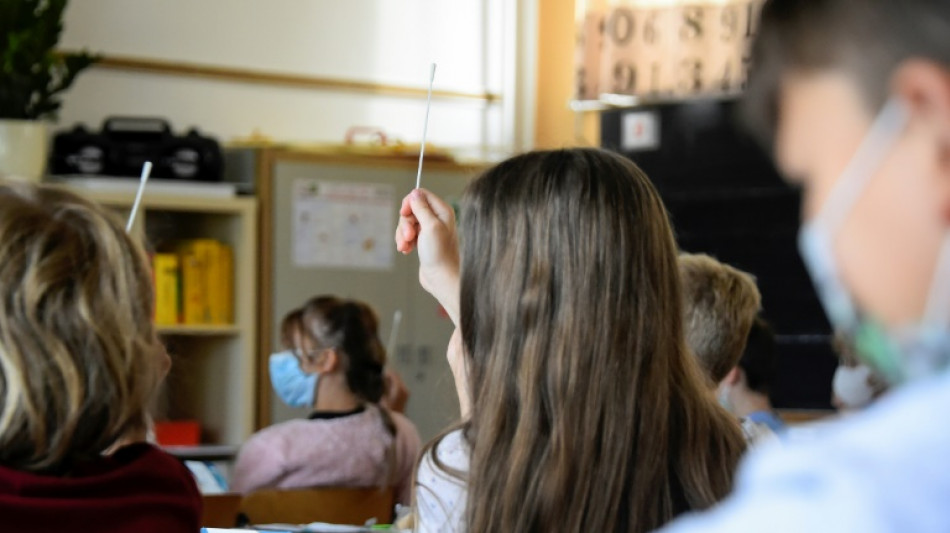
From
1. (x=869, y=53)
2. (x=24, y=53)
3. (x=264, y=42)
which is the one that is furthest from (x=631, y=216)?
(x=264, y=42)

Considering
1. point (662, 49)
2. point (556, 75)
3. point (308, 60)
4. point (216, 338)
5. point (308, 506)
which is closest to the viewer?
point (308, 506)

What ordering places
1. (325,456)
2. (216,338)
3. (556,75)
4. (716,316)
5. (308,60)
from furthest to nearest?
(556,75) → (308,60) → (216,338) → (325,456) → (716,316)

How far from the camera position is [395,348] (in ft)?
17.9

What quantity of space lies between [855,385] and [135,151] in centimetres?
283

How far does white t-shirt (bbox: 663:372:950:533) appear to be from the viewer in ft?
1.65

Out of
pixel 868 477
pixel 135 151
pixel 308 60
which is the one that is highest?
pixel 308 60

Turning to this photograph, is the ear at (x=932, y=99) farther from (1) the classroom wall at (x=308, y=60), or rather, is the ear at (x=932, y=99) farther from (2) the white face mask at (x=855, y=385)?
(1) the classroom wall at (x=308, y=60)

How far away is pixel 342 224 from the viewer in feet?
17.6

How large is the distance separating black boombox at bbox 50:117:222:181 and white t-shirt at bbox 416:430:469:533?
347cm

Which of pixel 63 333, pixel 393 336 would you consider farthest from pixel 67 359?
pixel 393 336

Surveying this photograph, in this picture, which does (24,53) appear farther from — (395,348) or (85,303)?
(85,303)

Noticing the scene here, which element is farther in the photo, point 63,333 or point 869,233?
point 63,333

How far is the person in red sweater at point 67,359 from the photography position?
1360 millimetres

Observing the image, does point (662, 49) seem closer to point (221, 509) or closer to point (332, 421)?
point (332, 421)
